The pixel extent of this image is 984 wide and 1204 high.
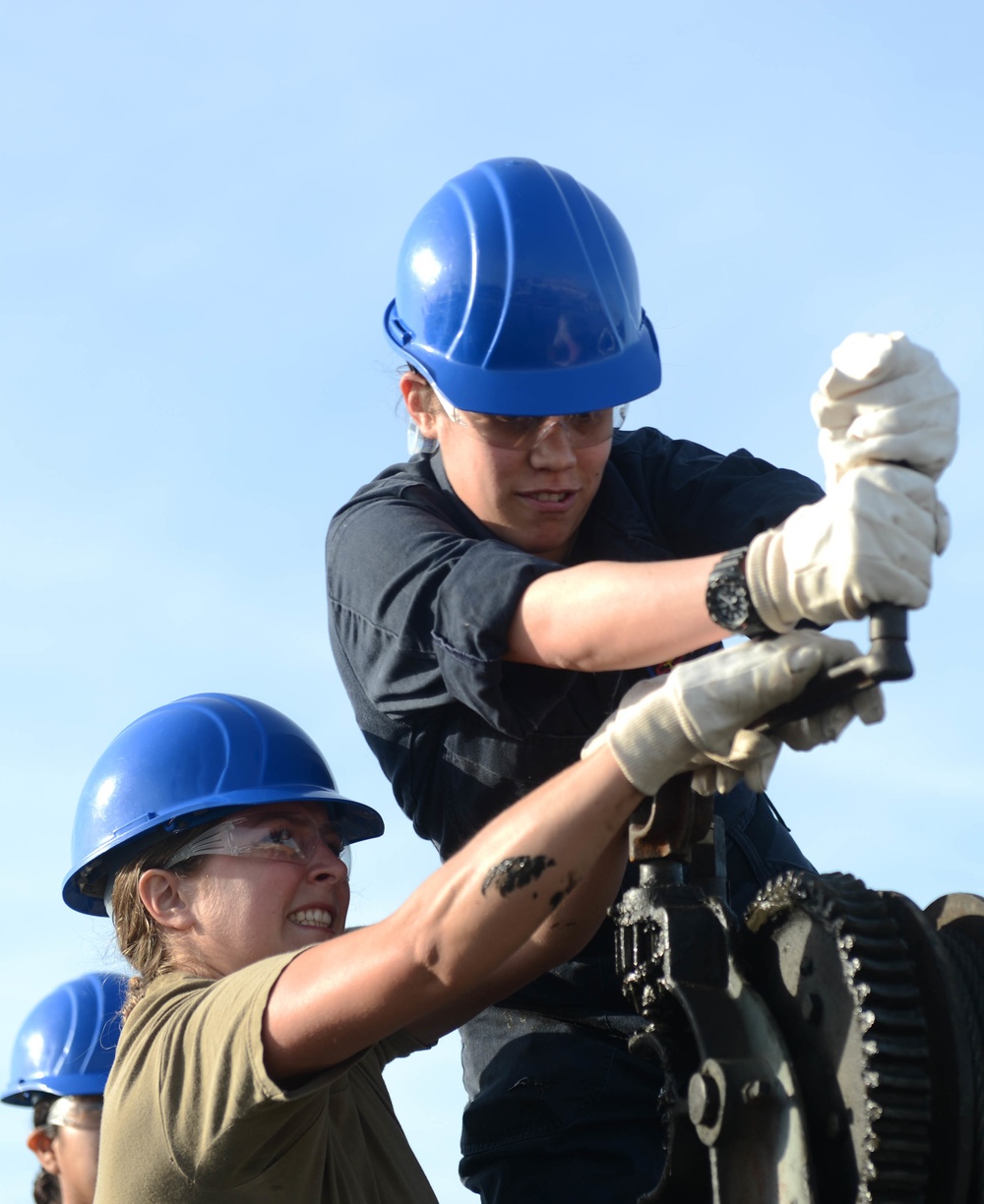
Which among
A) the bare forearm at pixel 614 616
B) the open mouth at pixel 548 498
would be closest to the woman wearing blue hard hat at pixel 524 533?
the open mouth at pixel 548 498

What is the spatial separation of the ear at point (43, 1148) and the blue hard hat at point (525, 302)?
14.8ft

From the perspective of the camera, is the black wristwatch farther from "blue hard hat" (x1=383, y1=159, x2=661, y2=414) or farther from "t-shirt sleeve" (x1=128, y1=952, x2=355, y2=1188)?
"t-shirt sleeve" (x1=128, y1=952, x2=355, y2=1188)

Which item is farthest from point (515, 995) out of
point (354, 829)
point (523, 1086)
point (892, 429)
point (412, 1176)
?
point (892, 429)

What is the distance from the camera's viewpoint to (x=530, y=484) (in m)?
3.95

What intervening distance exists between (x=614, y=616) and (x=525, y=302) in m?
1.05

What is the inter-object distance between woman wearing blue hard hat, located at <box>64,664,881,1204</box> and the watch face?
0.08 meters

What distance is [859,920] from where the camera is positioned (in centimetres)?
305

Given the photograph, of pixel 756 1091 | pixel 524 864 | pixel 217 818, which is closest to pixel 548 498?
pixel 524 864

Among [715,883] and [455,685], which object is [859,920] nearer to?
[715,883]

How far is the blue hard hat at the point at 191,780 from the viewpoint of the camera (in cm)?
506

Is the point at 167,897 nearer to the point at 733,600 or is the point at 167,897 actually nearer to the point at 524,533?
the point at 524,533

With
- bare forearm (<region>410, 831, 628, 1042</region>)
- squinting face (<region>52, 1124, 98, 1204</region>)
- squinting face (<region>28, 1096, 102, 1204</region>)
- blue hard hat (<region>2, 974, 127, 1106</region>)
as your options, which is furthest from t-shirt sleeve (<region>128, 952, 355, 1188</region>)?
blue hard hat (<region>2, 974, 127, 1106</region>)

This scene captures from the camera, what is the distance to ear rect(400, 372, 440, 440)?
4.21 m

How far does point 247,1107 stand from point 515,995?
2.64 ft
